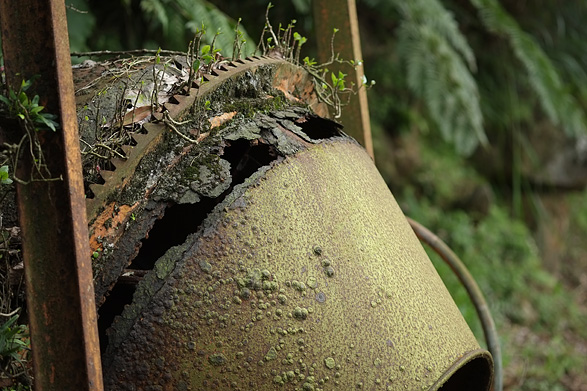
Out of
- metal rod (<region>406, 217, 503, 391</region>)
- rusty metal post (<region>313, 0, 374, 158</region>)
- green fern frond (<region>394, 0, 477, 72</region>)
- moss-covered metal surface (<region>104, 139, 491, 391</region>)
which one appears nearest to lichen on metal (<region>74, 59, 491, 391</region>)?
moss-covered metal surface (<region>104, 139, 491, 391</region>)

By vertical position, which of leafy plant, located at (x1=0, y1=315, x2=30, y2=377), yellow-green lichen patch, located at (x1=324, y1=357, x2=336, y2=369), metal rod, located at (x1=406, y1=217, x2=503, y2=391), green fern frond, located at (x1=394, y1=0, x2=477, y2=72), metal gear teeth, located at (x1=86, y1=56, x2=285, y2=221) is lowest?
metal rod, located at (x1=406, y1=217, x2=503, y2=391)

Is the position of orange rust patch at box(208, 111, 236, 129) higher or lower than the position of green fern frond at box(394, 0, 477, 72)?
lower

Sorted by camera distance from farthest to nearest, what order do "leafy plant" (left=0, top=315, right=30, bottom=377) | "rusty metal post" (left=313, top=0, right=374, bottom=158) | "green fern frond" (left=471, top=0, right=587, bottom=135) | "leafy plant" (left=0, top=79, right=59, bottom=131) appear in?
"green fern frond" (left=471, top=0, right=587, bottom=135) < "rusty metal post" (left=313, top=0, right=374, bottom=158) < "leafy plant" (left=0, top=315, right=30, bottom=377) < "leafy plant" (left=0, top=79, right=59, bottom=131)

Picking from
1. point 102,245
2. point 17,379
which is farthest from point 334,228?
point 17,379

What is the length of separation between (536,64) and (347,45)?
2.71 meters

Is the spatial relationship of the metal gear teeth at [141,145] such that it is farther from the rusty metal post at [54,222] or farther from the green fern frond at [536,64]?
the green fern frond at [536,64]

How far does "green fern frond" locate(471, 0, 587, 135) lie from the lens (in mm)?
4262

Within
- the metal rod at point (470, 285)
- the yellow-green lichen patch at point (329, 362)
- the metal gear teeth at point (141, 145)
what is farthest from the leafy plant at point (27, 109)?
the metal rod at point (470, 285)

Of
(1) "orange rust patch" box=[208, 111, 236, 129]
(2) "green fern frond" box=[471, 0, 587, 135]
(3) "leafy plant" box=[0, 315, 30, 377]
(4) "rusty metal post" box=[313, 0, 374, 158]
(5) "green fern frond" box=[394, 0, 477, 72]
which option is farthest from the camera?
(2) "green fern frond" box=[471, 0, 587, 135]

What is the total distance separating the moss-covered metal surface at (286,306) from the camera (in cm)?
132

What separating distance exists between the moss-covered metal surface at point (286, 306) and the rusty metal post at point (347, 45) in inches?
26.1

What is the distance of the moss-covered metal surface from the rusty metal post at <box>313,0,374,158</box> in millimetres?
663

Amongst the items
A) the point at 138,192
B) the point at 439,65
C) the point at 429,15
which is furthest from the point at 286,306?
the point at 439,65

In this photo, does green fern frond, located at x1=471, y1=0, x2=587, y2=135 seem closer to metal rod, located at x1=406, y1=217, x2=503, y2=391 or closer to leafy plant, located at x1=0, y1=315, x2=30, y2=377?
metal rod, located at x1=406, y1=217, x2=503, y2=391
